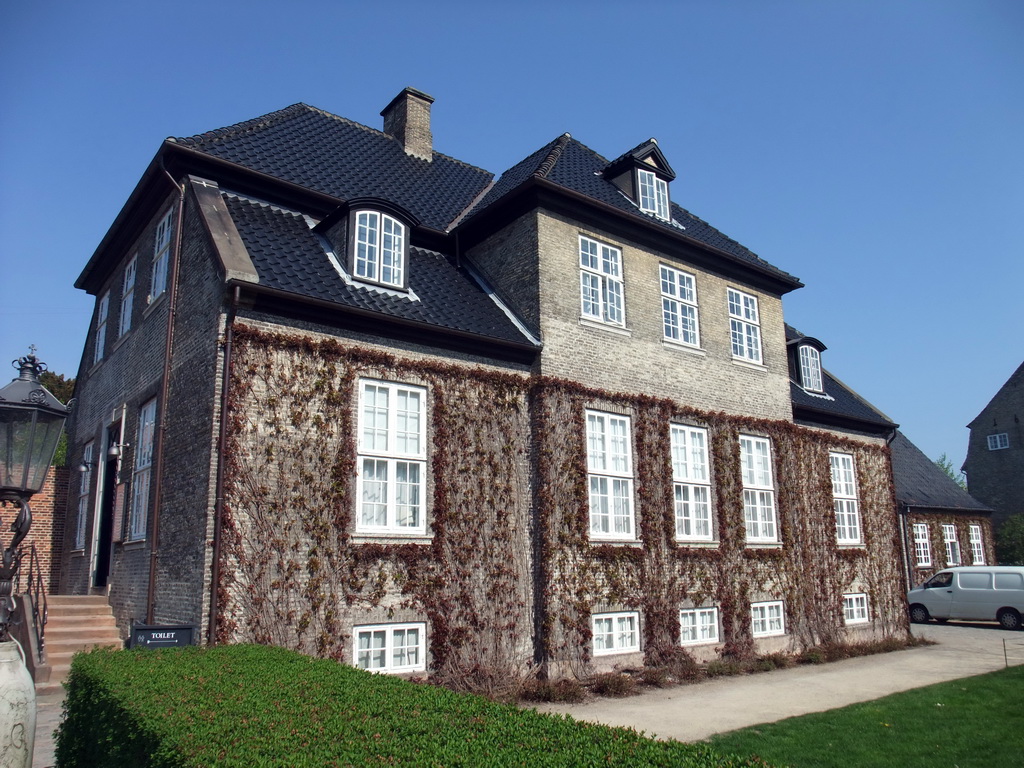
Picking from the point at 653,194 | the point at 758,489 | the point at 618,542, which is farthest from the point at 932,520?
the point at 618,542

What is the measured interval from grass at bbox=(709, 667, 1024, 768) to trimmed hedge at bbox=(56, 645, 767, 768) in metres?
3.56

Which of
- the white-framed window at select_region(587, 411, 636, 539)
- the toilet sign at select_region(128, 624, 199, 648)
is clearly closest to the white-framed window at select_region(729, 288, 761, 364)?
the white-framed window at select_region(587, 411, 636, 539)

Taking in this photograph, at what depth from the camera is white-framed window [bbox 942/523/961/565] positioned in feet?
101

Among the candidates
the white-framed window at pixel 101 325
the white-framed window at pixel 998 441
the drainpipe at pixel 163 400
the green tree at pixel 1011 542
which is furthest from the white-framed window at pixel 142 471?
the white-framed window at pixel 998 441

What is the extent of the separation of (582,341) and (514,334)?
4.96ft

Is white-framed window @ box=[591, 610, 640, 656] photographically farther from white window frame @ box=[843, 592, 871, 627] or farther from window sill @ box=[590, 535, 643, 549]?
white window frame @ box=[843, 592, 871, 627]

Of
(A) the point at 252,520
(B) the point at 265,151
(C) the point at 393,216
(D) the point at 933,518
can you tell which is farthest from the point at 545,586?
(D) the point at 933,518

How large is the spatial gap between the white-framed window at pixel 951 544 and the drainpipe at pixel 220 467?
97.4 ft

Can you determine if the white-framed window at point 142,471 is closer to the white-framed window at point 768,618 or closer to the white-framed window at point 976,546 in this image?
the white-framed window at point 768,618

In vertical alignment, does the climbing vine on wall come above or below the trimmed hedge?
above

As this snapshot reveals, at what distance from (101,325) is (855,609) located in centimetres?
1904

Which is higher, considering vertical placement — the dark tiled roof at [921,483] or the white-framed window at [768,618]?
the dark tiled roof at [921,483]

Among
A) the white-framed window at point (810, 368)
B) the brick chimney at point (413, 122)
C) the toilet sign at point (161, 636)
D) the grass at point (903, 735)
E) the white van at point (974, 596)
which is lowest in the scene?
the grass at point (903, 735)

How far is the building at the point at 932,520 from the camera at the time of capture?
95.6ft
